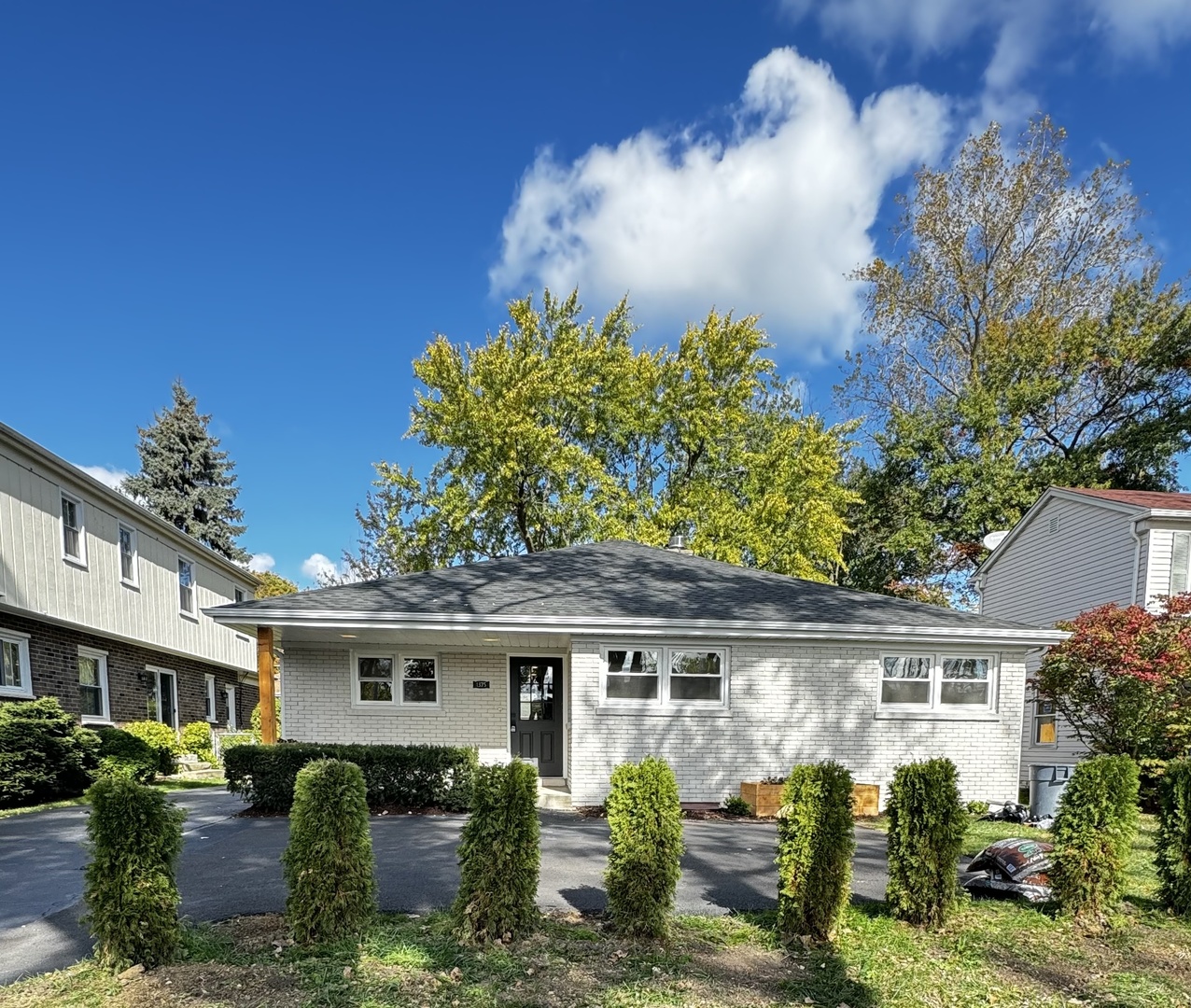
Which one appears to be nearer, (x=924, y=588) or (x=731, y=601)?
(x=731, y=601)

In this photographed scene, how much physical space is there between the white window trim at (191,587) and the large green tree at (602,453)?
5.53m

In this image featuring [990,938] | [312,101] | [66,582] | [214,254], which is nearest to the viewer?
[990,938]

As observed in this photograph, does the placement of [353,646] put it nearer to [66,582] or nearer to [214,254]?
[66,582]

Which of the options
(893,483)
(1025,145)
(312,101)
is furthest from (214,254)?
(1025,145)

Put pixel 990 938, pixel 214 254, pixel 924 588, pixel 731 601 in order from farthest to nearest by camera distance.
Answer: pixel 924 588, pixel 214 254, pixel 731 601, pixel 990 938

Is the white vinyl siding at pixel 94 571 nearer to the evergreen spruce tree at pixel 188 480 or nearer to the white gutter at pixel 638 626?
the white gutter at pixel 638 626

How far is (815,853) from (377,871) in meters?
3.81

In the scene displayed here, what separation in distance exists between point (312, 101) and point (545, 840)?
40.8 feet

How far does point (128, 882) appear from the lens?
3570 millimetres

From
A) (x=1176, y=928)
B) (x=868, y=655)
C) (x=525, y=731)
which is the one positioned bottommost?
(x=525, y=731)

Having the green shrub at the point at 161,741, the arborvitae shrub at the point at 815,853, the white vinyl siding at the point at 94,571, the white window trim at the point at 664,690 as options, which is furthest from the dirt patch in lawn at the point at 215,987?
the white vinyl siding at the point at 94,571

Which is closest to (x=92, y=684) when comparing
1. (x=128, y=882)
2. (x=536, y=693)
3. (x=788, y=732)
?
(x=536, y=693)

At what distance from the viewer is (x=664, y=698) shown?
964cm

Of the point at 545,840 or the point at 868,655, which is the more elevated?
the point at 868,655
